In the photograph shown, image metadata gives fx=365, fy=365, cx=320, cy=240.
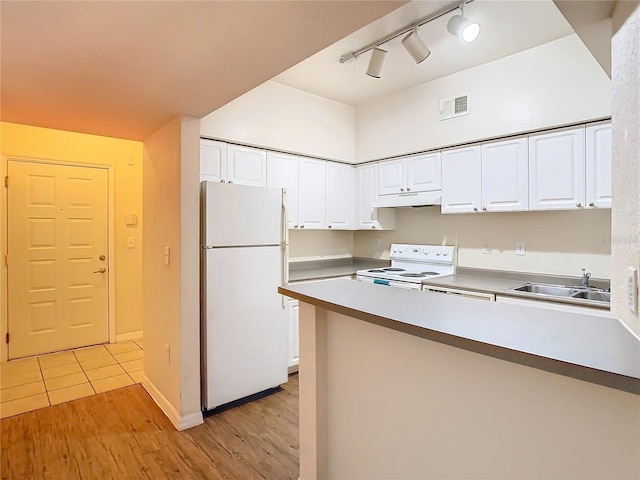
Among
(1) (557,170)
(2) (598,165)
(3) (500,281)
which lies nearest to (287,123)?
(1) (557,170)

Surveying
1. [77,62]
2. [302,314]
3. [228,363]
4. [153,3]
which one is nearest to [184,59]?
[153,3]

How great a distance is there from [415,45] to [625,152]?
1885mm

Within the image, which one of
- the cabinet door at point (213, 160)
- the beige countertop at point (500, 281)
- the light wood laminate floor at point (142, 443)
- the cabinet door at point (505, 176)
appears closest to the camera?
the light wood laminate floor at point (142, 443)

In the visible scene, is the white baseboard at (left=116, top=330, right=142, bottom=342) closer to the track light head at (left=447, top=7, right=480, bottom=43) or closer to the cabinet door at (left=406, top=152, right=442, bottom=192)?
the cabinet door at (left=406, top=152, right=442, bottom=192)

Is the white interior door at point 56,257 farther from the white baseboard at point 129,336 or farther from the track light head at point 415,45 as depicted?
the track light head at point 415,45

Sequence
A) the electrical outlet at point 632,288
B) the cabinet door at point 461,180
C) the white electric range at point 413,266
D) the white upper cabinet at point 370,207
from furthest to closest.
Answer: the white upper cabinet at point 370,207
the white electric range at point 413,266
the cabinet door at point 461,180
the electrical outlet at point 632,288

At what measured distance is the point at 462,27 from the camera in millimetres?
2314

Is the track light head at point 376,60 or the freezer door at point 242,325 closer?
the freezer door at point 242,325

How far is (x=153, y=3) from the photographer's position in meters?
1.29

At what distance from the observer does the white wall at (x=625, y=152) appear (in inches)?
37.2

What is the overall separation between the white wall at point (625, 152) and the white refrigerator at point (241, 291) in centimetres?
223

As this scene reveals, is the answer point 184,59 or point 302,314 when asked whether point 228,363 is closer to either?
point 302,314

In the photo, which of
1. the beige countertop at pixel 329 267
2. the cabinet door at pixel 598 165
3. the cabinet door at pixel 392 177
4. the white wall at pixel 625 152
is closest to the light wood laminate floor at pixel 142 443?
the beige countertop at pixel 329 267

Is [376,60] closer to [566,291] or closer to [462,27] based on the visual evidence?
[462,27]
